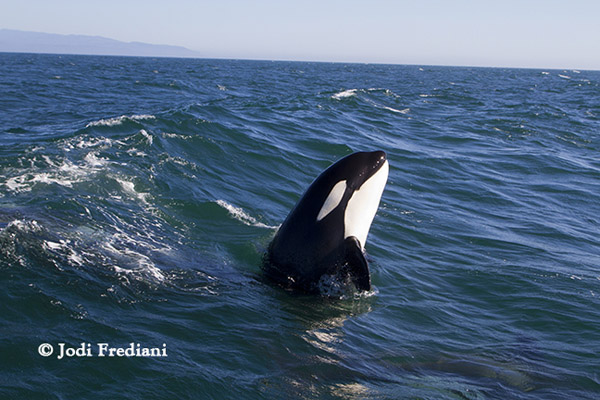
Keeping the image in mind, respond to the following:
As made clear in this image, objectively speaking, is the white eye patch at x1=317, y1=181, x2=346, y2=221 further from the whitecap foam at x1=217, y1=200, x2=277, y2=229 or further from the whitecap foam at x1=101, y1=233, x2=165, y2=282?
the whitecap foam at x1=217, y1=200, x2=277, y2=229

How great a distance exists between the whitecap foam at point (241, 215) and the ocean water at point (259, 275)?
0.08 meters

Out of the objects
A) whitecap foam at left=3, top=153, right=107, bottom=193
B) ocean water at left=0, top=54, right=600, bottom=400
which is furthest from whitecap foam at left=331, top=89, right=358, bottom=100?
whitecap foam at left=3, top=153, right=107, bottom=193

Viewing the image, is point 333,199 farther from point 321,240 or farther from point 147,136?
point 147,136

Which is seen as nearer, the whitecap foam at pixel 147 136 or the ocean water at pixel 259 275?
the ocean water at pixel 259 275

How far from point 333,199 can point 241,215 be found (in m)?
3.99

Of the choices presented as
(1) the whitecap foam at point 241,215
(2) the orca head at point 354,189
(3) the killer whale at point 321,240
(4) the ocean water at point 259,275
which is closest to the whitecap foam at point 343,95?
(4) the ocean water at point 259,275

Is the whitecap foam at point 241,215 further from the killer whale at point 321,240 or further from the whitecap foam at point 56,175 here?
the whitecap foam at point 56,175

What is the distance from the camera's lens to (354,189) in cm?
884

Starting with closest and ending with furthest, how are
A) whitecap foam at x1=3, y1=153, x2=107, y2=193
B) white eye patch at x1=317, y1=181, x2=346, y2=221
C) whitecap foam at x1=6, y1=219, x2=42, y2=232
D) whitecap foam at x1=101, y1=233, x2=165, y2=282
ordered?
whitecap foam at x1=101, y1=233, x2=165, y2=282, white eye patch at x1=317, y1=181, x2=346, y2=221, whitecap foam at x1=6, y1=219, x2=42, y2=232, whitecap foam at x1=3, y1=153, x2=107, y2=193

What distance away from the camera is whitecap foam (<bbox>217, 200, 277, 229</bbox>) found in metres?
11.7

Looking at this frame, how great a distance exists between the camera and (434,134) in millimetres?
25781

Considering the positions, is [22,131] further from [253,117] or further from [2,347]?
[2,347]

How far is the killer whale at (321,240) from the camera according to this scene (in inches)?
329

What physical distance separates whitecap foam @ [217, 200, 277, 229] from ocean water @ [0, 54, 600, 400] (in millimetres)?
80
